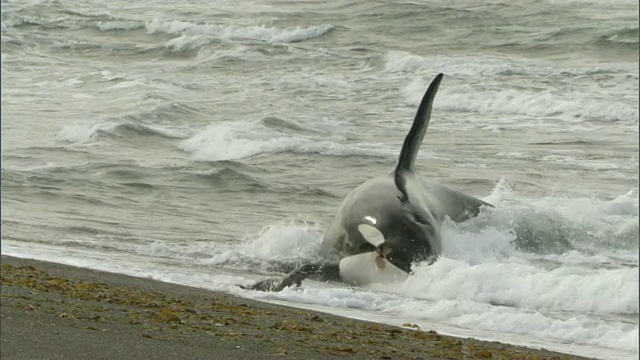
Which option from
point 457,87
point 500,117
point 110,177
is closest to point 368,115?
point 500,117

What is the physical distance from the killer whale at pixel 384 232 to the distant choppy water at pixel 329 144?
0.18m

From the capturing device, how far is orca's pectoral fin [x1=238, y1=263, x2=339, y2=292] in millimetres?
8844

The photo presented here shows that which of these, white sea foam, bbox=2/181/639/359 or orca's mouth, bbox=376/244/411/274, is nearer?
white sea foam, bbox=2/181/639/359

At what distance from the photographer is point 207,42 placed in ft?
95.9

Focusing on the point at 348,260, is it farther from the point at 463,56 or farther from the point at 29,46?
the point at 29,46

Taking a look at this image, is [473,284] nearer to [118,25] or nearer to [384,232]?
[384,232]

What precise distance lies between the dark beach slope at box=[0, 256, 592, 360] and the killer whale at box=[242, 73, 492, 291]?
122 cm

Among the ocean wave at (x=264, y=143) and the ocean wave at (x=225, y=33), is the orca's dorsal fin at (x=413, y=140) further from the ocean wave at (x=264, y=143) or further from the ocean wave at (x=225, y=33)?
the ocean wave at (x=225, y=33)

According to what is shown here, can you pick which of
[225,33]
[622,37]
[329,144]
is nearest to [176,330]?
[329,144]

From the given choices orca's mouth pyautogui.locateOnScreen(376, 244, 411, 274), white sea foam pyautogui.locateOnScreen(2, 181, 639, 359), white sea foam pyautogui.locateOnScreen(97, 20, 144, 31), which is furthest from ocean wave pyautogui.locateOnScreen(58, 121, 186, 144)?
orca's mouth pyautogui.locateOnScreen(376, 244, 411, 274)

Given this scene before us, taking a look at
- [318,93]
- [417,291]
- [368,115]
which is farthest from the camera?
[318,93]

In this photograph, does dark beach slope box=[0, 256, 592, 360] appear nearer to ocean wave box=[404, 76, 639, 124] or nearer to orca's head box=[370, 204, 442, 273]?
orca's head box=[370, 204, 442, 273]

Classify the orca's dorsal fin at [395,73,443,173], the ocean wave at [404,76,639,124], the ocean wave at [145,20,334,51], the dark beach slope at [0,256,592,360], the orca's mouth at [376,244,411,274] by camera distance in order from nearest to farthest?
the dark beach slope at [0,256,592,360]
the orca's mouth at [376,244,411,274]
the orca's dorsal fin at [395,73,443,173]
the ocean wave at [404,76,639,124]
the ocean wave at [145,20,334,51]

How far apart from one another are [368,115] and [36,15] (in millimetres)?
12018
